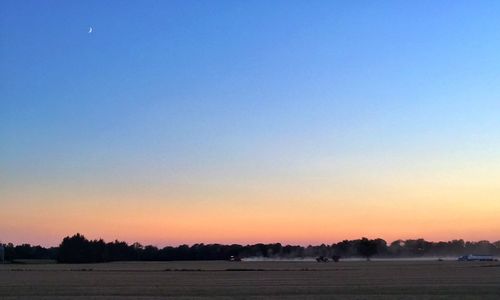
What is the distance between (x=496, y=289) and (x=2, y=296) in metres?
32.0

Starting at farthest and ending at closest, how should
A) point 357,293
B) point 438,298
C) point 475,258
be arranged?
1. point 475,258
2. point 357,293
3. point 438,298

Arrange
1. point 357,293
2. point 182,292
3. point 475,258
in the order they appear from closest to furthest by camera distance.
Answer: point 357,293 < point 182,292 < point 475,258

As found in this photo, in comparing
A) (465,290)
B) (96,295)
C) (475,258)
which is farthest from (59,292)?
(475,258)

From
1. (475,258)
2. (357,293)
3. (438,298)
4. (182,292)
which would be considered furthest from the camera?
(475,258)

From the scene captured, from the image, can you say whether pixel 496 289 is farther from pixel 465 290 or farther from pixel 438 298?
pixel 438 298

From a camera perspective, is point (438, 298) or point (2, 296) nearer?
point (438, 298)

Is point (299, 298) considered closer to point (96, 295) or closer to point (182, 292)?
point (182, 292)

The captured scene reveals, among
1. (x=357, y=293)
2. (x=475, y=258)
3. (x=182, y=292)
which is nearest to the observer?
(x=357, y=293)

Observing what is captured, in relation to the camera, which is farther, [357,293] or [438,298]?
[357,293]

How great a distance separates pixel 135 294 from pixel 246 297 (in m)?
8.91

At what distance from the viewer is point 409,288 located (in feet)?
162

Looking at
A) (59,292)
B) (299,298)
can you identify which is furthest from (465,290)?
(59,292)

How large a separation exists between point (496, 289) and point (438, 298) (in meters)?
9.40

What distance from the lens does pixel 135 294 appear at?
4769 cm
